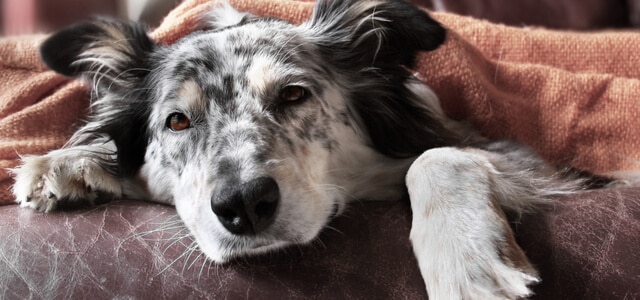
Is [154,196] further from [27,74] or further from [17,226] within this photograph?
[27,74]

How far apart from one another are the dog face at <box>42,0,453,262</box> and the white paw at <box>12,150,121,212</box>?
125 millimetres

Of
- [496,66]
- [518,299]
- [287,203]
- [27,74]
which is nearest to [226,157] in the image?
[287,203]

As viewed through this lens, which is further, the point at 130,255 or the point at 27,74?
the point at 27,74

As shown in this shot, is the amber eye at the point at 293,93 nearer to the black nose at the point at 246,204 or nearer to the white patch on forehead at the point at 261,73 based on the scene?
the white patch on forehead at the point at 261,73

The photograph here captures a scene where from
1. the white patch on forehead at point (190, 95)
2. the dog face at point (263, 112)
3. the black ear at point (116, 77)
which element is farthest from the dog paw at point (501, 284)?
the black ear at point (116, 77)

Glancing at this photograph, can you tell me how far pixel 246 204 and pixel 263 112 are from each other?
1.17ft

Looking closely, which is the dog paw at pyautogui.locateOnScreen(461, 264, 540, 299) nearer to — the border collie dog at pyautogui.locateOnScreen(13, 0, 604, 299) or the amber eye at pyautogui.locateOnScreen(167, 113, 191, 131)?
the border collie dog at pyautogui.locateOnScreen(13, 0, 604, 299)

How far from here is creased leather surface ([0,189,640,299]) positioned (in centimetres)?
103

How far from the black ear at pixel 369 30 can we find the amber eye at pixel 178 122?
46 centimetres

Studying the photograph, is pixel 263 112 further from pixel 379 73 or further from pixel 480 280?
pixel 480 280

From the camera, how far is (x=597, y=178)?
1682 millimetres

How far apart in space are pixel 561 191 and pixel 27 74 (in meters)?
1.50

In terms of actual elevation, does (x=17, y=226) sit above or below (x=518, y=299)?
below

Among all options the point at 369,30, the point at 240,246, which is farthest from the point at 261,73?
the point at 240,246
